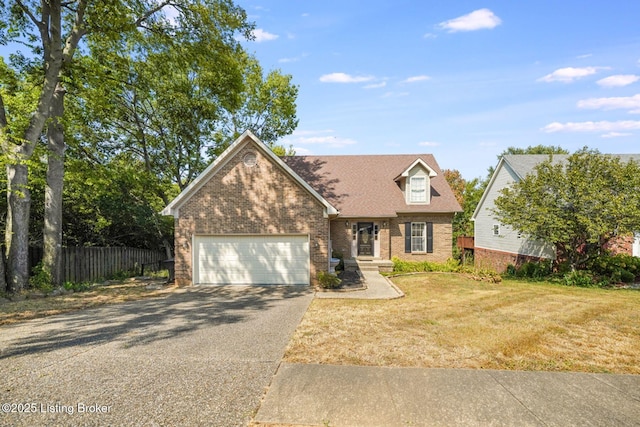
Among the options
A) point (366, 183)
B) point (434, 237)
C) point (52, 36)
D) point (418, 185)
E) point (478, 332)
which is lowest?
point (478, 332)

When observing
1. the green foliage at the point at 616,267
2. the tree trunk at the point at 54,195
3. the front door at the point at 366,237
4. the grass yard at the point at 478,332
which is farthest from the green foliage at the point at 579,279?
the tree trunk at the point at 54,195

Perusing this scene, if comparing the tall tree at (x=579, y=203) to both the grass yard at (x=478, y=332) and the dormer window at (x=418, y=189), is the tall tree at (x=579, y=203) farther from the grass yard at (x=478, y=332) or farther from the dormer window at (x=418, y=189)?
the dormer window at (x=418, y=189)

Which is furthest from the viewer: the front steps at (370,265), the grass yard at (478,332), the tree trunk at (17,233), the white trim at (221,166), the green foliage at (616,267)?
the front steps at (370,265)

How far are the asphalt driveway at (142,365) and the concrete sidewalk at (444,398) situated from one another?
55 cm

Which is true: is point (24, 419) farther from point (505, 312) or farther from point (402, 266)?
point (402, 266)

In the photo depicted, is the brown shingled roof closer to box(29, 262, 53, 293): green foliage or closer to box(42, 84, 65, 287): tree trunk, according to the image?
box(42, 84, 65, 287): tree trunk

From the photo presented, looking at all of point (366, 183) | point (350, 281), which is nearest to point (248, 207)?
point (350, 281)

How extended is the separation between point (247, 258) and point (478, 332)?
8962mm

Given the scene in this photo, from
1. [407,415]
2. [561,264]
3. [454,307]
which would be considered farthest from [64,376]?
[561,264]

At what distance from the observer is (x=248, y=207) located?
13383mm

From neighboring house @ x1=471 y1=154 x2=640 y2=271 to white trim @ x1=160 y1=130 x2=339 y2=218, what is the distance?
34.0 feet

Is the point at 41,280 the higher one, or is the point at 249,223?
the point at 249,223

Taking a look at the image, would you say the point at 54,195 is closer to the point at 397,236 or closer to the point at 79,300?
the point at 79,300

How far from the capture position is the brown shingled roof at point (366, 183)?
19.1m
